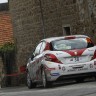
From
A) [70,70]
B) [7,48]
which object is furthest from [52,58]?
[7,48]

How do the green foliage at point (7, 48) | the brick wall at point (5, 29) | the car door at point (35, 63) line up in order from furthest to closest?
the brick wall at point (5, 29) < the green foliage at point (7, 48) < the car door at point (35, 63)

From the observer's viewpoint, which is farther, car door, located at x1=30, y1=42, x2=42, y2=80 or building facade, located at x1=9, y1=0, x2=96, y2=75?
building facade, located at x1=9, y1=0, x2=96, y2=75

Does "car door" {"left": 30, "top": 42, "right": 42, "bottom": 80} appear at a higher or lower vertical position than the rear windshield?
lower

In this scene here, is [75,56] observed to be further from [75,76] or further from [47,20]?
[47,20]

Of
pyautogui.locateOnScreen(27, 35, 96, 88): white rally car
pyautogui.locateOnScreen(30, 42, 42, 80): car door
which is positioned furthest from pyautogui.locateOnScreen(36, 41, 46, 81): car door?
pyautogui.locateOnScreen(30, 42, 42, 80): car door

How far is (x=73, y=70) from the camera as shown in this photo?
1633 centimetres

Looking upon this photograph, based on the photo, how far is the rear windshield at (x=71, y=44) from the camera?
54.9 ft

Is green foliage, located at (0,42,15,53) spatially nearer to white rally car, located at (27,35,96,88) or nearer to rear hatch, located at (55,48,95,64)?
white rally car, located at (27,35,96,88)

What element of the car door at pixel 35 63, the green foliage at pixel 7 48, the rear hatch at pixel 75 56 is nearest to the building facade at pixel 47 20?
the green foliage at pixel 7 48

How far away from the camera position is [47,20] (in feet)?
85.5

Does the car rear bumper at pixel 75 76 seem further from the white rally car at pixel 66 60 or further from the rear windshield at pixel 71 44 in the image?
the rear windshield at pixel 71 44

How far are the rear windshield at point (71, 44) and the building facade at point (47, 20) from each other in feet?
17.1

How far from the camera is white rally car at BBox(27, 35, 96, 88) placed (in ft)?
53.3

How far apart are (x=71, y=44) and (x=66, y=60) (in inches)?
30.2
